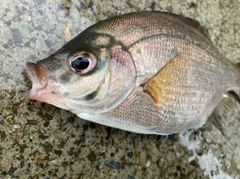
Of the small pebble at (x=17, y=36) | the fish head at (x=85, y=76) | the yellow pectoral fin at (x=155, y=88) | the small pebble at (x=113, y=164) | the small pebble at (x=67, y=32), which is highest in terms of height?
the small pebble at (x=17, y=36)

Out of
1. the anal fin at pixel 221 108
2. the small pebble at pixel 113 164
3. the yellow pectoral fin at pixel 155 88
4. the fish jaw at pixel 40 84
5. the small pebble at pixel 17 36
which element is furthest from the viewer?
the anal fin at pixel 221 108

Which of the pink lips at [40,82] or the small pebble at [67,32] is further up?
the small pebble at [67,32]

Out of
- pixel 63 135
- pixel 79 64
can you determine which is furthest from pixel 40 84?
pixel 63 135

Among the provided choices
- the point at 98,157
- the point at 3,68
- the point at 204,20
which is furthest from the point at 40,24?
the point at 204,20

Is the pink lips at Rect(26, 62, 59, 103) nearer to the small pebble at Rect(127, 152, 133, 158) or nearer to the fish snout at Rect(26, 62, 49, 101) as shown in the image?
the fish snout at Rect(26, 62, 49, 101)

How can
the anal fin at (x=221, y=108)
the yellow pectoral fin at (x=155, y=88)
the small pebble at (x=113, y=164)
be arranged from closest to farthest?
the yellow pectoral fin at (x=155, y=88), the small pebble at (x=113, y=164), the anal fin at (x=221, y=108)

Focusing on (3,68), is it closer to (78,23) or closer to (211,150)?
(78,23)

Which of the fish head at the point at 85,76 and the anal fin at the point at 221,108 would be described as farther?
the anal fin at the point at 221,108

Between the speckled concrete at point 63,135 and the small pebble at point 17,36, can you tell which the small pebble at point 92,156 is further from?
the small pebble at point 17,36

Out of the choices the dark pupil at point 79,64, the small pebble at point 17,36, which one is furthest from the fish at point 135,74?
the small pebble at point 17,36
